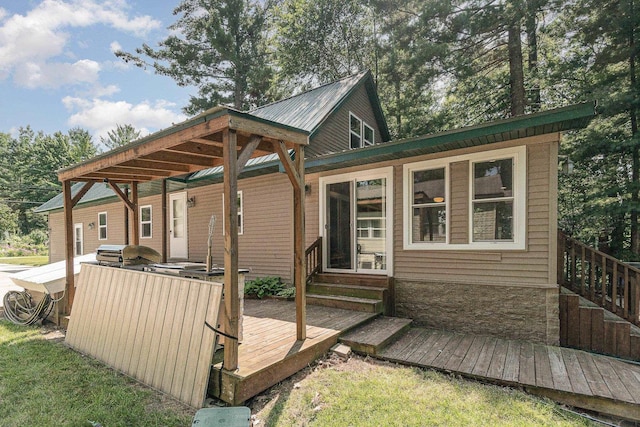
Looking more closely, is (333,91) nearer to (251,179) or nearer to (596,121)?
(251,179)

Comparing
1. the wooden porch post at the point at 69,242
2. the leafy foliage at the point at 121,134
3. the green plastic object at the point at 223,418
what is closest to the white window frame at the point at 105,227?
the wooden porch post at the point at 69,242

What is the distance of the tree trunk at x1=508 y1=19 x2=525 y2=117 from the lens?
9.88 meters

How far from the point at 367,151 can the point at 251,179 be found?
349 cm

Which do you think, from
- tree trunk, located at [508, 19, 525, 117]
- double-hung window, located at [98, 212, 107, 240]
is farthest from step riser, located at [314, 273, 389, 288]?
double-hung window, located at [98, 212, 107, 240]

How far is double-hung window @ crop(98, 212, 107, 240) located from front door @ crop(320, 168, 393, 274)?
414 inches

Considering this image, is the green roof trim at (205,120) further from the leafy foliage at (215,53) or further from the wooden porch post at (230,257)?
the leafy foliage at (215,53)

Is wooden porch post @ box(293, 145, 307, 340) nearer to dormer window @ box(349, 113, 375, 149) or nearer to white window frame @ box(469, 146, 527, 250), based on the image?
white window frame @ box(469, 146, 527, 250)

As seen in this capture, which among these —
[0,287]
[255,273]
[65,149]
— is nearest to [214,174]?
[255,273]

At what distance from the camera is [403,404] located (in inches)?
109

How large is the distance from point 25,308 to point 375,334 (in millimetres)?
6350

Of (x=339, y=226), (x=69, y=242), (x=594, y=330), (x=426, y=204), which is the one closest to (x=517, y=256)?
(x=594, y=330)

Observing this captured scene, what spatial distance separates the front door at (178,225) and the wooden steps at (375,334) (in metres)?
6.52

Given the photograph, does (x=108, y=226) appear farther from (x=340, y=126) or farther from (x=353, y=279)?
(x=353, y=279)

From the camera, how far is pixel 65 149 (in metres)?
32.6
